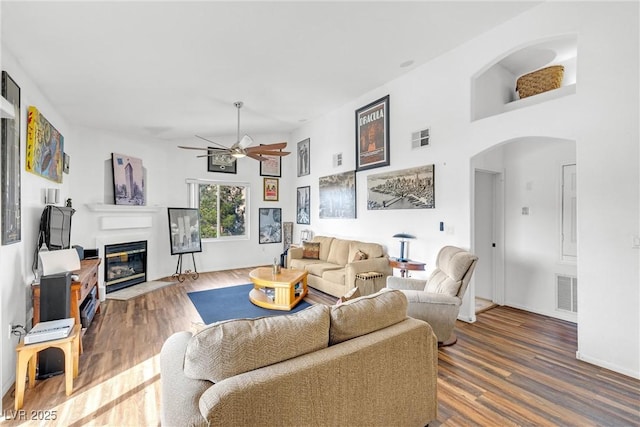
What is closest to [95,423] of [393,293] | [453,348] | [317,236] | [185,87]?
[393,293]

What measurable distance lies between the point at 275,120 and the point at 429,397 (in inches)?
226

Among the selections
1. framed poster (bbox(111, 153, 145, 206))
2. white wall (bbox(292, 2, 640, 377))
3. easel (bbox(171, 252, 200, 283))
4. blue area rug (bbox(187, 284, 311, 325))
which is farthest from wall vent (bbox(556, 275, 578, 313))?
framed poster (bbox(111, 153, 145, 206))

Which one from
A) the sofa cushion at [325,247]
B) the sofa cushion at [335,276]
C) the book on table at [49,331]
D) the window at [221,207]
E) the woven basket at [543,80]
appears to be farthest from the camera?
the window at [221,207]

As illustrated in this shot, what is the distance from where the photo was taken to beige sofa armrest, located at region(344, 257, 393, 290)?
173 inches

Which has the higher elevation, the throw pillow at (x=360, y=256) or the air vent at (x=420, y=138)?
the air vent at (x=420, y=138)

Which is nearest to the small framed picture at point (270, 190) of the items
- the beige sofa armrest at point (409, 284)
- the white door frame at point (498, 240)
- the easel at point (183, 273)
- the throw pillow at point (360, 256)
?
the easel at point (183, 273)

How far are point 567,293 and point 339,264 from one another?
10.8 feet

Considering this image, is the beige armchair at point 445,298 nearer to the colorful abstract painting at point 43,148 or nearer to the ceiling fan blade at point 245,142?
the ceiling fan blade at point 245,142

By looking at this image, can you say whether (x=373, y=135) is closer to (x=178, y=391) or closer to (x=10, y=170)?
(x=10, y=170)

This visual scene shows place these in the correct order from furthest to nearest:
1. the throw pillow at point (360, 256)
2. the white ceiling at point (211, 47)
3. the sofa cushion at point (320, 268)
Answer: the sofa cushion at point (320, 268)
the throw pillow at point (360, 256)
the white ceiling at point (211, 47)

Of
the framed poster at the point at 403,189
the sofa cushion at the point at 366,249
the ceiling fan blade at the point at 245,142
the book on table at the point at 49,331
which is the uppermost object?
the ceiling fan blade at the point at 245,142

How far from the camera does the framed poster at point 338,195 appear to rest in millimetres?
5727

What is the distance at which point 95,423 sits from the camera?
76.8 inches

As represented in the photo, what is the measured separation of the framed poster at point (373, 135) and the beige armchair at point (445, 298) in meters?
2.28
